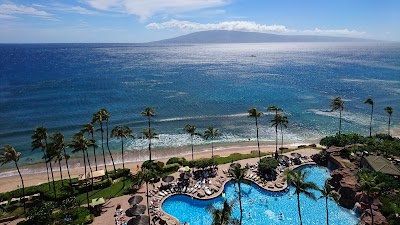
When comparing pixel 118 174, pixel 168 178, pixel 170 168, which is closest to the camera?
pixel 168 178

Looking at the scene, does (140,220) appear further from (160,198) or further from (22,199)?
(22,199)

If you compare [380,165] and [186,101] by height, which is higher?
[186,101]

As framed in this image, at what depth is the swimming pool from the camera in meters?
36.3

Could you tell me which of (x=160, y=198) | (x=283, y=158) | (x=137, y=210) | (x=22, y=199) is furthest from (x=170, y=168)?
(x=22, y=199)

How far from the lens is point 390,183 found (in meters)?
37.9

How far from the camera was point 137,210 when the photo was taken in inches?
1448

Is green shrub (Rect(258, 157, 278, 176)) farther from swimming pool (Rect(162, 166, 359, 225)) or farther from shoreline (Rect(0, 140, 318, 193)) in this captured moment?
shoreline (Rect(0, 140, 318, 193))

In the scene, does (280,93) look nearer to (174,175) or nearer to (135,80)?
(135,80)

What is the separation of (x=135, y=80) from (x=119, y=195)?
105 m

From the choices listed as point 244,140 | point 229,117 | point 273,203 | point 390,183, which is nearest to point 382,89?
point 229,117

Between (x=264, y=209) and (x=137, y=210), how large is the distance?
16788mm

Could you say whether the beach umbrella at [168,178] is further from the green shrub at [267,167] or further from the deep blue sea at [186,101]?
the deep blue sea at [186,101]

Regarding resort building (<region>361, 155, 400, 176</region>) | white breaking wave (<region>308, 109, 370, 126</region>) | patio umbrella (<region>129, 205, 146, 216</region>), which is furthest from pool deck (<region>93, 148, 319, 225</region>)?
white breaking wave (<region>308, 109, 370, 126</region>)

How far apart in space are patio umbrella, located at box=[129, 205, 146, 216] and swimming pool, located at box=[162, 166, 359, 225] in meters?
3.58
